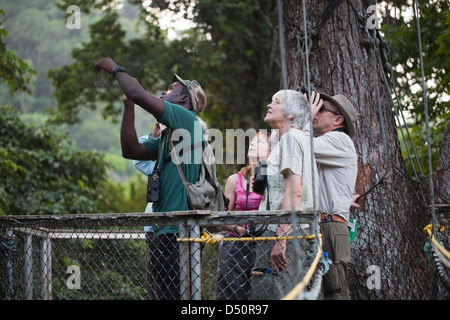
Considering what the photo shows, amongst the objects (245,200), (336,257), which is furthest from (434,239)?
(245,200)

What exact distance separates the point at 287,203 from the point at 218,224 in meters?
0.43

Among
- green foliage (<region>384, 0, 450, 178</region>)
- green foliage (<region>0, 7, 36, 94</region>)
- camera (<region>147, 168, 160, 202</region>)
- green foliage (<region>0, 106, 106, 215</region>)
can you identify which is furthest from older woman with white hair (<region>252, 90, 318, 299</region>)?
green foliage (<region>0, 106, 106, 215</region>)

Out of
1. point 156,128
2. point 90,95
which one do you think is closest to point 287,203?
point 156,128

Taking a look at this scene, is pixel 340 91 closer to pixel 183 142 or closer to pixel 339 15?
pixel 339 15

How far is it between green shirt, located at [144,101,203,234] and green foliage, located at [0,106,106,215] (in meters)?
5.13

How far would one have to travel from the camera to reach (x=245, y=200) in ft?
A: 12.9

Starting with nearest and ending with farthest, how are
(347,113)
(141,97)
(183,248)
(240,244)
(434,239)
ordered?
(183,248)
(434,239)
(141,97)
(347,113)
(240,244)

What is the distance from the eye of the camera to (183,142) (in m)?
3.17

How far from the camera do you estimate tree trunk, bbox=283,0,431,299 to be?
412 centimetres

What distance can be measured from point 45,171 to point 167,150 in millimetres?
6244

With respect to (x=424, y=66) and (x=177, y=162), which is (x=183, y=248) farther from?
(x=424, y=66)

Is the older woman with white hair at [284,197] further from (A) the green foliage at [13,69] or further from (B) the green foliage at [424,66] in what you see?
(A) the green foliage at [13,69]

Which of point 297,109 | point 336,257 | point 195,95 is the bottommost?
point 336,257

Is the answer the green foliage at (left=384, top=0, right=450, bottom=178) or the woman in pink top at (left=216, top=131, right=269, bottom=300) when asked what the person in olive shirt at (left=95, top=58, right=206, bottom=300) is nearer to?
the woman in pink top at (left=216, top=131, right=269, bottom=300)
